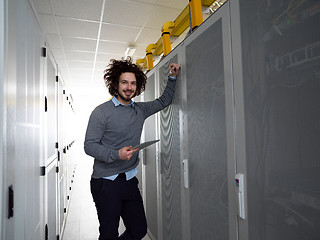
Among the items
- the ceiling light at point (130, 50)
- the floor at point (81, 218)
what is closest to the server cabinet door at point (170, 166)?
the floor at point (81, 218)

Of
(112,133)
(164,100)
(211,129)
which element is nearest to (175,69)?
(164,100)

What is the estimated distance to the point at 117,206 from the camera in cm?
153

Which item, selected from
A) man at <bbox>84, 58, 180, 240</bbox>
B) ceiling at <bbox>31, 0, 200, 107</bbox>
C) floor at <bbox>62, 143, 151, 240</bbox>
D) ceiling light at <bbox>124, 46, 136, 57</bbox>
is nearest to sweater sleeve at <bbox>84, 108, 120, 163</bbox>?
man at <bbox>84, 58, 180, 240</bbox>

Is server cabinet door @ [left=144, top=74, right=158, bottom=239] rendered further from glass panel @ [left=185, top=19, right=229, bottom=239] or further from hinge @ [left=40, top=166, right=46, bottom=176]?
hinge @ [left=40, top=166, right=46, bottom=176]

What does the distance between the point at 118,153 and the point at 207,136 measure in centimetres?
66

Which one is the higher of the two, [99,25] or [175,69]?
[99,25]

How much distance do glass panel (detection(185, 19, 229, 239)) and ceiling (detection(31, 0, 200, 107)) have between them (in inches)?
78.9

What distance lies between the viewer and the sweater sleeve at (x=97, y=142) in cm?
144

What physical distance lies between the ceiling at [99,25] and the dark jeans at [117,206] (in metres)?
2.42

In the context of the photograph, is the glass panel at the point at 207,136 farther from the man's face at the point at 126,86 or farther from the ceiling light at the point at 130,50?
the ceiling light at the point at 130,50

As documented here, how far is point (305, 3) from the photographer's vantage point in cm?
59

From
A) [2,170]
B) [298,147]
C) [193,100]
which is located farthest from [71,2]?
[298,147]

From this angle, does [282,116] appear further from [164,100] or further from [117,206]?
[117,206]

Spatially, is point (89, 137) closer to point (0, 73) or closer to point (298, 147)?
point (0, 73)
